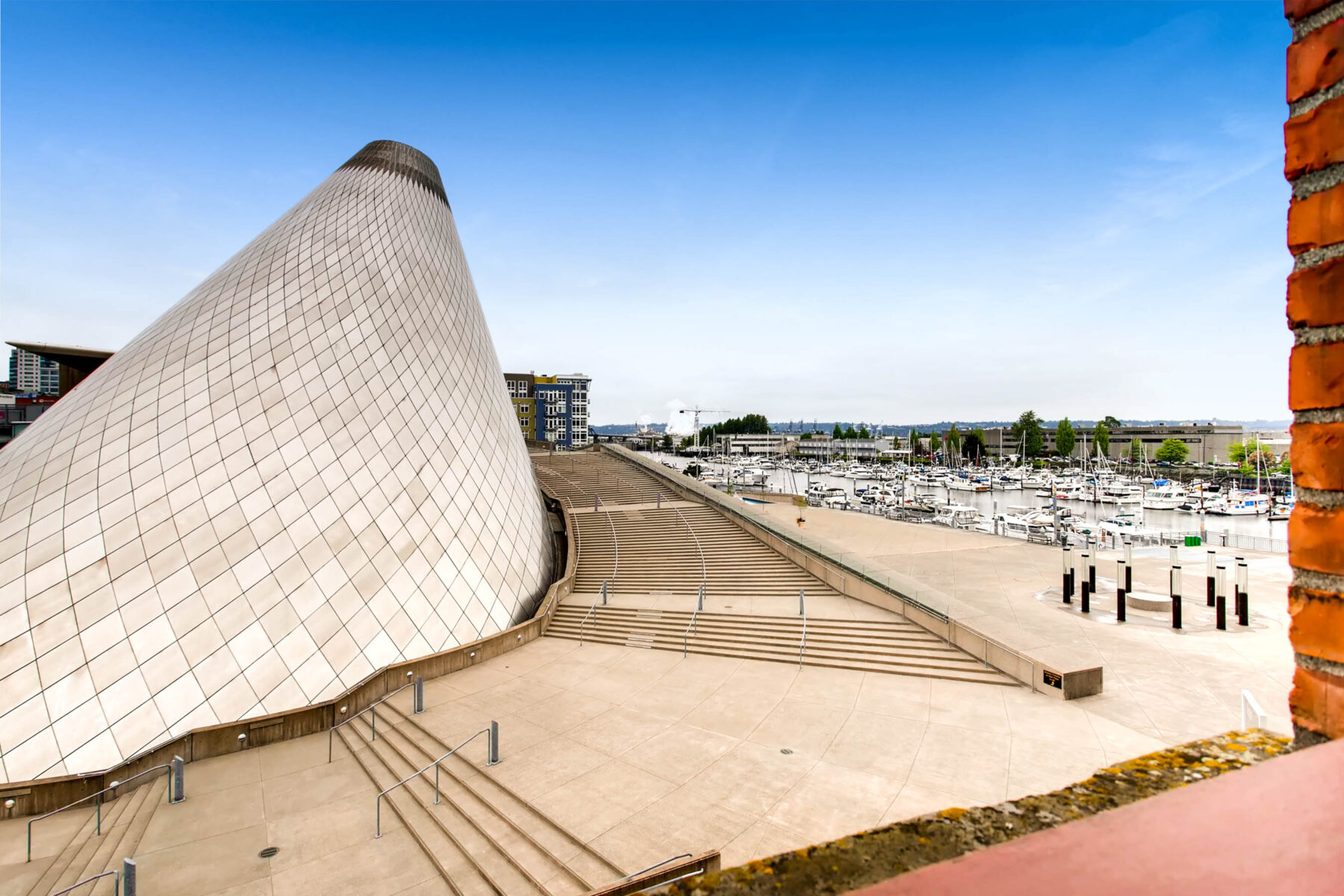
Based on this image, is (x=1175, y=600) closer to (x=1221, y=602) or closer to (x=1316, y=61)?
(x=1221, y=602)

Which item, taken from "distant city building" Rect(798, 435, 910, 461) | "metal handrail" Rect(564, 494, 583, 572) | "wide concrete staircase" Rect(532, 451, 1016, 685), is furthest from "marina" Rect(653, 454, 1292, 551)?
"distant city building" Rect(798, 435, 910, 461)

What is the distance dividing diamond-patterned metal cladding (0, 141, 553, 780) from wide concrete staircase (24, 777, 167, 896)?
8.76 ft

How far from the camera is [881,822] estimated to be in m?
8.84

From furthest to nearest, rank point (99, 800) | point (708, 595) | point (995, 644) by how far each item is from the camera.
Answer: point (708, 595)
point (995, 644)
point (99, 800)

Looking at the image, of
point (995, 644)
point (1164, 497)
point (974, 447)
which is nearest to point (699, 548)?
point (995, 644)

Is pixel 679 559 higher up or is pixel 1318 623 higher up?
pixel 1318 623

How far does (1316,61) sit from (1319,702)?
2265 mm

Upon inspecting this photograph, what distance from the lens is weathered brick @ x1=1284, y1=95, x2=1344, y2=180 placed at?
6.82 ft

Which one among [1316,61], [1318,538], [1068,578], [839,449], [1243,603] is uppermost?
[839,449]

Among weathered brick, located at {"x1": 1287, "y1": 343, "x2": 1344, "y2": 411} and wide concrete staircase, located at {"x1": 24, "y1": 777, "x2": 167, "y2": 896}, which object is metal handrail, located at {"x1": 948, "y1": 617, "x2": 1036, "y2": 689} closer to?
weathered brick, located at {"x1": 1287, "y1": 343, "x2": 1344, "y2": 411}

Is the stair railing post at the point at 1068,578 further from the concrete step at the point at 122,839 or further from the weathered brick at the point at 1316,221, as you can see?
the concrete step at the point at 122,839

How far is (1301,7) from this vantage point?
2.20 meters

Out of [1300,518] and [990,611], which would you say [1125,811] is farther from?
[990,611]

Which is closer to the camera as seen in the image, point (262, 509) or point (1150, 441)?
point (262, 509)
